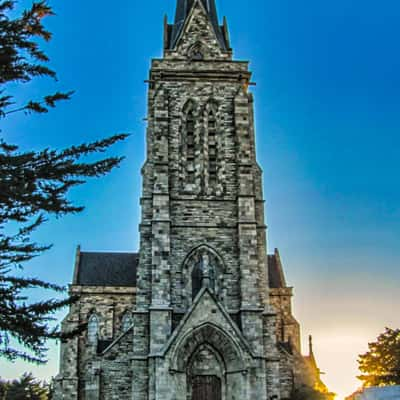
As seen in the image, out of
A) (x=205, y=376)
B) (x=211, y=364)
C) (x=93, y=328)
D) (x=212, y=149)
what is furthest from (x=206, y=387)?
(x=93, y=328)

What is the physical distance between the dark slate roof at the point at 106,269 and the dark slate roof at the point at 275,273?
8041mm

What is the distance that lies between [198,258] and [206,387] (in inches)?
208

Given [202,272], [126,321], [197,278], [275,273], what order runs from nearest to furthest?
[202,272] → [197,278] → [126,321] → [275,273]

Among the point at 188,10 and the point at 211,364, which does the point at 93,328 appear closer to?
the point at 211,364

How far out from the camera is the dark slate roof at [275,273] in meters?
36.2

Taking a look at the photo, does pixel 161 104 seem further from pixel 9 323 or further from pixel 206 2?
pixel 9 323

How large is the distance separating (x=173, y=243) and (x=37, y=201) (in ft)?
60.3

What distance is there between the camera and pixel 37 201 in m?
8.18

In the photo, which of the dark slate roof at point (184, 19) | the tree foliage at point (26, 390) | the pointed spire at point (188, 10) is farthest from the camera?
the tree foliage at point (26, 390)

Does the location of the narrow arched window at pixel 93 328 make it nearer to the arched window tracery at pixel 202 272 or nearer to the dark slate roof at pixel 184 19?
the arched window tracery at pixel 202 272

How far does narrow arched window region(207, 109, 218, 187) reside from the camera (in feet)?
92.9

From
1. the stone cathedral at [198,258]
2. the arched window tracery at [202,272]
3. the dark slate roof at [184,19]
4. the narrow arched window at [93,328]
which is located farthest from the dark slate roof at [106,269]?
the dark slate roof at [184,19]

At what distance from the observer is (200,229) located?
1061 inches

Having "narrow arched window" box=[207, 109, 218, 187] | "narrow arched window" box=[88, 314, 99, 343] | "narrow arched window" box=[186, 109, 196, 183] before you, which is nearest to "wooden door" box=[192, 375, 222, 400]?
"narrow arched window" box=[88, 314, 99, 343]
